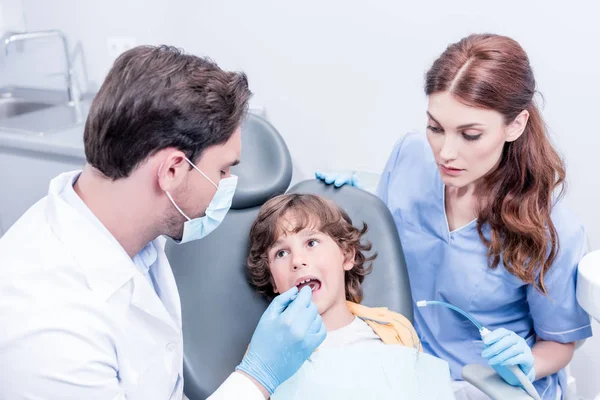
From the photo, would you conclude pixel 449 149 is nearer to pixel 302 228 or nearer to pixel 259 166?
pixel 302 228

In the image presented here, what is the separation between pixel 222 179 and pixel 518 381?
0.73 metres

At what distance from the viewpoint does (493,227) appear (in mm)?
1471

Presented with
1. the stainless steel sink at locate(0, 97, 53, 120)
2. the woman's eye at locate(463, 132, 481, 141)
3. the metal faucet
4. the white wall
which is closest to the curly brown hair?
the woman's eye at locate(463, 132, 481, 141)

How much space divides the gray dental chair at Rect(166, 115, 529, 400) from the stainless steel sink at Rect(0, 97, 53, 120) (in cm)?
159

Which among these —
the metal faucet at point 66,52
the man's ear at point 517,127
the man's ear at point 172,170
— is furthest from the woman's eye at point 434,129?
the metal faucet at point 66,52

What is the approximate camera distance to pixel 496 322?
5.06 feet

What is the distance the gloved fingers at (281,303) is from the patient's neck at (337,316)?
22 centimetres

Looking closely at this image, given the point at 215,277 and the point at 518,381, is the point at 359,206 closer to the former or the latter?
the point at 215,277

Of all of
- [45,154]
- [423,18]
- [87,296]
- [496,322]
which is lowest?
[45,154]

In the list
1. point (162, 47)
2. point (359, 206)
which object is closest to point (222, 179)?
point (162, 47)

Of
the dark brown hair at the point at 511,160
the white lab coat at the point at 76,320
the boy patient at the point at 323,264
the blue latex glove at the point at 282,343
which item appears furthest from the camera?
the boy patient at the point at 323,264

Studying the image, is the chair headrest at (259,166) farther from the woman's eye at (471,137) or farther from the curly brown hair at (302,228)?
the woman's eye at (471,137)

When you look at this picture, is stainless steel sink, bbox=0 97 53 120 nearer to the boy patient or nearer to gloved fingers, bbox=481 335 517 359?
the boy patient

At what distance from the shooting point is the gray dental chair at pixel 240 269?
54.3 inches
